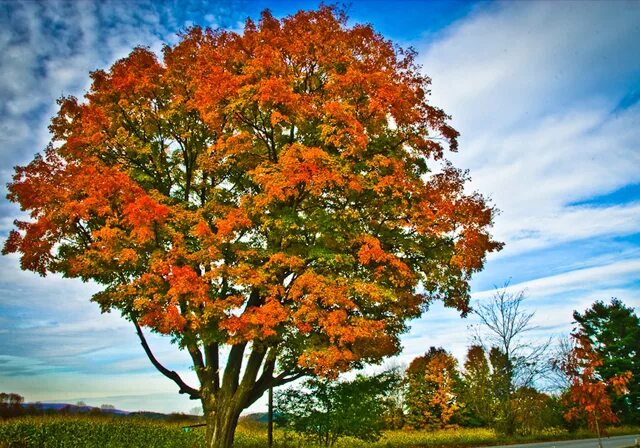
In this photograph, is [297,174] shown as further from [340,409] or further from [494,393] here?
[494,393]

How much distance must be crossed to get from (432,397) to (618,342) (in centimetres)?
2325

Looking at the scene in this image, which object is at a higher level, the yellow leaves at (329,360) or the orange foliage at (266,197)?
the orange foliage at (266,197)

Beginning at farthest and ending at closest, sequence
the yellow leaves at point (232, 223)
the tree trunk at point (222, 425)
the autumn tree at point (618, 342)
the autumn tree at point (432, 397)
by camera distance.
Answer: the autumn tree at point (618, 342) → the autumn tree at point (432, 397) → the tree trunk at point (222, 425) → the yellow leaves at point (232, 223)

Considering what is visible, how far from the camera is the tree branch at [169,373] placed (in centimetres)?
1435

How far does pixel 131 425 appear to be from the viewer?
1809 cm

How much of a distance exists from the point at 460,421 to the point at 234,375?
29926 millimetres

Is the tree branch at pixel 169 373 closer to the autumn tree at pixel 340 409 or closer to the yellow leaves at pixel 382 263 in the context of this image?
the autumn tree at pixel 340 409

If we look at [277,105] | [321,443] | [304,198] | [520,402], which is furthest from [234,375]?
[520,402]

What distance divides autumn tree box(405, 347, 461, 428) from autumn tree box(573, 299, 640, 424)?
52.9ft

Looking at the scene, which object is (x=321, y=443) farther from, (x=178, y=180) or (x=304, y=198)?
(x=178, y=180)

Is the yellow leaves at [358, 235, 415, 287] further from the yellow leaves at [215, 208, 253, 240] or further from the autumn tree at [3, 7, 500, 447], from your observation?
the yellow leaves at [215, 208, 253, 240]

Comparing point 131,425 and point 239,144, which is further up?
point 239,144

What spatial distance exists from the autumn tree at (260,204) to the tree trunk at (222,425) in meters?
0.06

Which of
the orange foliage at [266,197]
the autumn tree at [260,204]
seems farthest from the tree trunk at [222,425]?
the orange foliage at [266,197]
